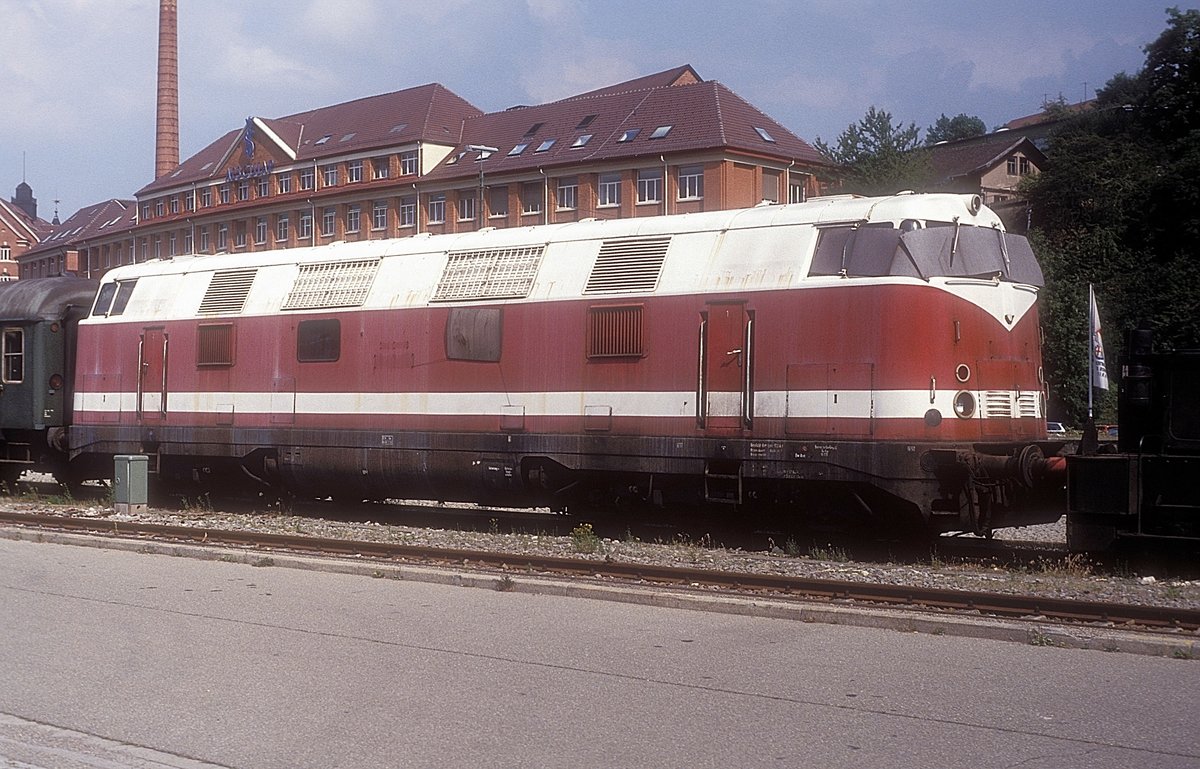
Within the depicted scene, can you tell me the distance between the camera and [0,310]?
2220 cm

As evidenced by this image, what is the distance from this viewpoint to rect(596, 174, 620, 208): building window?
198 ft

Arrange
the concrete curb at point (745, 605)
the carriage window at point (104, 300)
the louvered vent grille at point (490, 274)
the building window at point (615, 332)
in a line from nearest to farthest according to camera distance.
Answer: the concrete curb at point (745, 605)
the building window at point (615, 332)
the louvered vent grille at point (490, 274)
the carriage window at point (104, 300)

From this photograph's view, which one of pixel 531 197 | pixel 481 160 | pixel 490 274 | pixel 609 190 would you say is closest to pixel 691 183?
pixel 609 190

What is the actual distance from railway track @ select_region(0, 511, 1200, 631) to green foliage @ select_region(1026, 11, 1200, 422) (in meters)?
40.0

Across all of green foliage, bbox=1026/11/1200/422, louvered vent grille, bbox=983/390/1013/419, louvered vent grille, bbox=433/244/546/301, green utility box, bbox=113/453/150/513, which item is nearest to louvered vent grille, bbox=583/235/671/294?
louvered vent grille, bbox=433/244/546/301

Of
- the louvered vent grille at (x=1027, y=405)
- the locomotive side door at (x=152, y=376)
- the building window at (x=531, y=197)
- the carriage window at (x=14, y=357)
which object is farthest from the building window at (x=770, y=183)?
the louvered vent grille at (x=1027, y=405)

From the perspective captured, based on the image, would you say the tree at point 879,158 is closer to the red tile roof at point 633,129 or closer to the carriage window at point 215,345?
the red tile roof at point 633,129

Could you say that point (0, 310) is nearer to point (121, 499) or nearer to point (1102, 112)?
point (121, 499)

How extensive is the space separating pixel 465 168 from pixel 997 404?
2163 inches

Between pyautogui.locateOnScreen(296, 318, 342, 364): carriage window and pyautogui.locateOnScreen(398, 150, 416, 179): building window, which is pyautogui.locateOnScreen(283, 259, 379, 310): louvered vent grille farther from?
pyautogui.locateOnScreen(398, 150, 416, 179): building window

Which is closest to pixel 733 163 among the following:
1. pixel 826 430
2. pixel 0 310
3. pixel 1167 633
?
pixel 0 310

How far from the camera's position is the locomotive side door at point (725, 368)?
14219 mm

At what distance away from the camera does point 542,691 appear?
758 centimetres

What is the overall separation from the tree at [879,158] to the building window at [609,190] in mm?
10254
